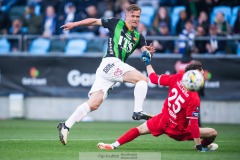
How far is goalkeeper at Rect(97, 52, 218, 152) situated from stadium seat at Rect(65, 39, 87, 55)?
33.1ft

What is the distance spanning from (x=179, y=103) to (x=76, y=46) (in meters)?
10.9

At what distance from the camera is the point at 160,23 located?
21.8 m

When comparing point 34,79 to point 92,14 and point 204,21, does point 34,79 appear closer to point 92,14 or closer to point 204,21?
point 92,14

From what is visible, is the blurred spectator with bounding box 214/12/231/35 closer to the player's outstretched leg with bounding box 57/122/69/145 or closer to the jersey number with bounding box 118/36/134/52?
the jersey number with bounding box 118/36/134/52

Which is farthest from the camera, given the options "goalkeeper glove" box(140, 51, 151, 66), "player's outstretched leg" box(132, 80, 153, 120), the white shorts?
the white shorts

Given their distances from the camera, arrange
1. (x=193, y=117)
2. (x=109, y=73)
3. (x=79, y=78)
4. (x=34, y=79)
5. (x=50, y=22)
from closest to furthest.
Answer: (x=193, y=117)
(x=109, y=73)
(x=79, y=78)
(x=34, y=79)
(x=50, y=22)

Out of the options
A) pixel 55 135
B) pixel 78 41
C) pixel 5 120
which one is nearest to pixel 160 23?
pixel 78 41

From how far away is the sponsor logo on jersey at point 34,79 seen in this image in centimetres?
2173

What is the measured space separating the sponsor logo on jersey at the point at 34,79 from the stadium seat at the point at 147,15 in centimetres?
375

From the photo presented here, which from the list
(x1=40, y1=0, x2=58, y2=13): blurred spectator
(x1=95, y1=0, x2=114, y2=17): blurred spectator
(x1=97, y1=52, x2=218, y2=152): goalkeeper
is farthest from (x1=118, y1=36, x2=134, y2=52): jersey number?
(x1=40, y1=0, x2=58, y2=13): blurred spectator

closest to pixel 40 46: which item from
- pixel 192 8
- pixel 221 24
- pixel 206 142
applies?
pixel 192 8

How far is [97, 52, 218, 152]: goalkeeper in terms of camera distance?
11336mm

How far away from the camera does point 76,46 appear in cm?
2192

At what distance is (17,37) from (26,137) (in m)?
7.89
